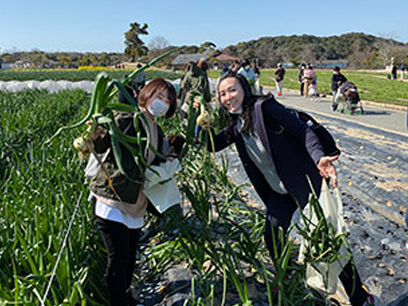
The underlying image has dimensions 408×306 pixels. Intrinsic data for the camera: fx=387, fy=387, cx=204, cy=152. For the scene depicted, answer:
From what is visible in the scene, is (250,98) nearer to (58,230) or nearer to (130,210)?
(130,210)

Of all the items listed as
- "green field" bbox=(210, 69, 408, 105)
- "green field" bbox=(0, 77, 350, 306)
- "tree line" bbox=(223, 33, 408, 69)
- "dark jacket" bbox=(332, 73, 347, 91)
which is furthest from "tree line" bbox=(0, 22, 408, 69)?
"green field" bbox=(0, 77, 350, 306)

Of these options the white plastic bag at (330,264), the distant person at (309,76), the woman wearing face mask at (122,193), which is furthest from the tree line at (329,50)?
the white plastic bag at (330,264)

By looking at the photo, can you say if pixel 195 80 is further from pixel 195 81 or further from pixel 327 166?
pixel 327 166

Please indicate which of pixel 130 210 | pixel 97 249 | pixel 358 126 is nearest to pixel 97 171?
pixel 130 210

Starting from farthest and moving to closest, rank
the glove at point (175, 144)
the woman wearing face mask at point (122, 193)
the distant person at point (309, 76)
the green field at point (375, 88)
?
the distant person at point (309, 76)
the green field at point (375, 88)
the glove at point (175, 144)
the woman wearing face mask at point (122, 193)

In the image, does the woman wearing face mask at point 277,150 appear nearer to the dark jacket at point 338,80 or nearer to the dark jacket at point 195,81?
the dark jacket at point 195,81

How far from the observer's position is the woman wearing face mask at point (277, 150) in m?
1.74

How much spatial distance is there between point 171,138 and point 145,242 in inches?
33.8

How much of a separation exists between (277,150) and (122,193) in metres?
0.73

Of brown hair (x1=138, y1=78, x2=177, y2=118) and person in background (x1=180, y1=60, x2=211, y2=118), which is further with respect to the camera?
person in background (x1=180, y1=60, x2=211, y2=118)

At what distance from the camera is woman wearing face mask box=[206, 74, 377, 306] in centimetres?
174

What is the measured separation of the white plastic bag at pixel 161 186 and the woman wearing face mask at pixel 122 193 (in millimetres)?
43

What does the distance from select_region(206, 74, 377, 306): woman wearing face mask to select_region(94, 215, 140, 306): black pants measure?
69 centimetres

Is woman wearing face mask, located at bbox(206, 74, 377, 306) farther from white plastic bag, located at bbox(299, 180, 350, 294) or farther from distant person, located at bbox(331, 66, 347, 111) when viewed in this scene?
distant person, located at bbox(331, 66, 347, 111)
